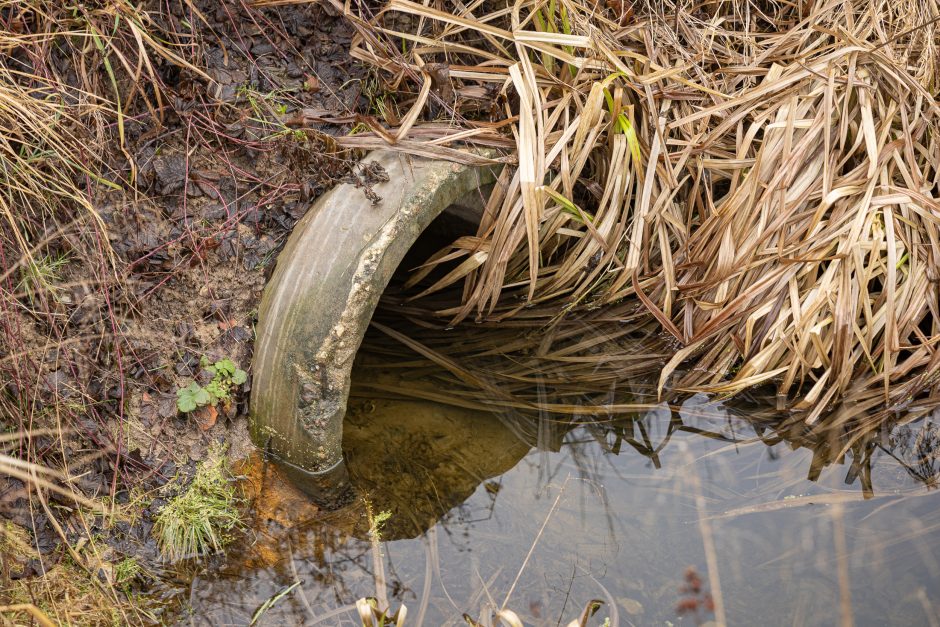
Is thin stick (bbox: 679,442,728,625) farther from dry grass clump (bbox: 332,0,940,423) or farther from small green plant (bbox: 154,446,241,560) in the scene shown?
small green plant (bbox: 154,446,241,560)

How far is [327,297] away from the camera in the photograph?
2.25 meters

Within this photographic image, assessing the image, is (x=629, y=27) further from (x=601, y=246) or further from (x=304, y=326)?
(x=304, y=326)

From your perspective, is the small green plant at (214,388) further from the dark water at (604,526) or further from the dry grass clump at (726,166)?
the dry grass clump at (726,166)

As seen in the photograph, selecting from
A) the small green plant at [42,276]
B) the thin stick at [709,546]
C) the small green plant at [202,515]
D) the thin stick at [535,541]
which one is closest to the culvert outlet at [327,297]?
the small green plant at [202,515]

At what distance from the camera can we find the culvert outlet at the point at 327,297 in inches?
88.6

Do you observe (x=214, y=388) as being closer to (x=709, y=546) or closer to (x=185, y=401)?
(x=185, y=401)

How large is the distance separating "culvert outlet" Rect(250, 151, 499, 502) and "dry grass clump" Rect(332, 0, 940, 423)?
277 mm

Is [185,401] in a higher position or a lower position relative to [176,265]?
lower

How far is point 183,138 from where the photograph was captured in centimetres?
237

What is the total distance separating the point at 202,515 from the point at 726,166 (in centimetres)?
236

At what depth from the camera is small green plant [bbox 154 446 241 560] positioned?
221cm

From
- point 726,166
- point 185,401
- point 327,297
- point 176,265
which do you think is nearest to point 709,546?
point 726,166

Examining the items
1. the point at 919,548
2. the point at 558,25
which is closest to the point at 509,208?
the point at 558,25

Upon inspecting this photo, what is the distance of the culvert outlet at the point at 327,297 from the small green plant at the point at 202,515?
18cm
